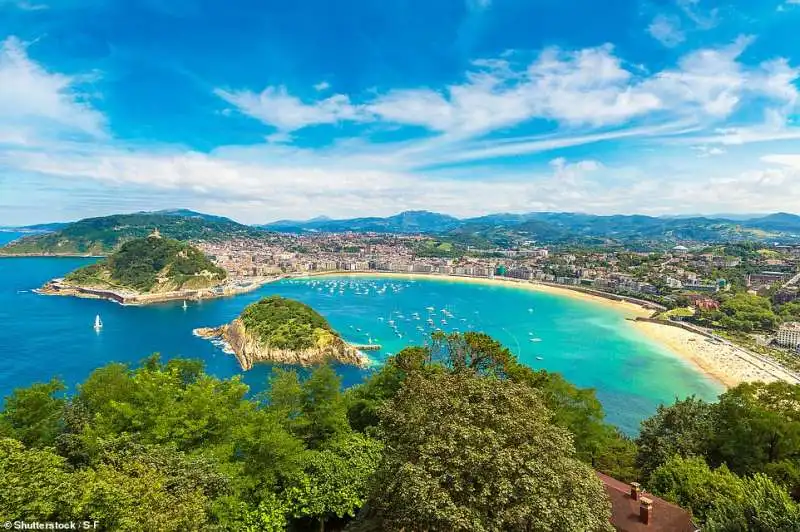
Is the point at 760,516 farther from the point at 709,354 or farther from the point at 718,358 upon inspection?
the point at 709,354

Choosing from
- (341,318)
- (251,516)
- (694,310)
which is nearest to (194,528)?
(251,516)

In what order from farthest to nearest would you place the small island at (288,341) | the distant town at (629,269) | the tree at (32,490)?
the distant town at (629,269) < the small island at (288,341) < the tree at (32,490)

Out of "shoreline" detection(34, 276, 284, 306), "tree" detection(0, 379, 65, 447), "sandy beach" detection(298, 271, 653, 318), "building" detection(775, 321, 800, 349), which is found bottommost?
"sandy beach" detection(298, 271, 653, 318)

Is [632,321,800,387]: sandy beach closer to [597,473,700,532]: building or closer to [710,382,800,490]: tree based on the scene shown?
[710,382,800,490]: tree

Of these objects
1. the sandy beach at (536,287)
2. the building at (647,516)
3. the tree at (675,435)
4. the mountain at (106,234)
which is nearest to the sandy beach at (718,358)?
the sandy beach at (536,287)

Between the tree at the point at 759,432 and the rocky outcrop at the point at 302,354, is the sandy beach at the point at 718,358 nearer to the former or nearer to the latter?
the tree at the point at 759,432

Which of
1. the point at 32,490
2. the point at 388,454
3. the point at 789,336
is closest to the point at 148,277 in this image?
the point at 32,490

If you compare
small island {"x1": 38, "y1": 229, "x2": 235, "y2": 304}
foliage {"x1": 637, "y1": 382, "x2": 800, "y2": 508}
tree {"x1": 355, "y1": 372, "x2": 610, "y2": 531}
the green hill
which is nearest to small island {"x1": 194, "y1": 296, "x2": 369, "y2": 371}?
foliage {"x1": 637, "y1": 382, "x2": 800, "y2": 508}
